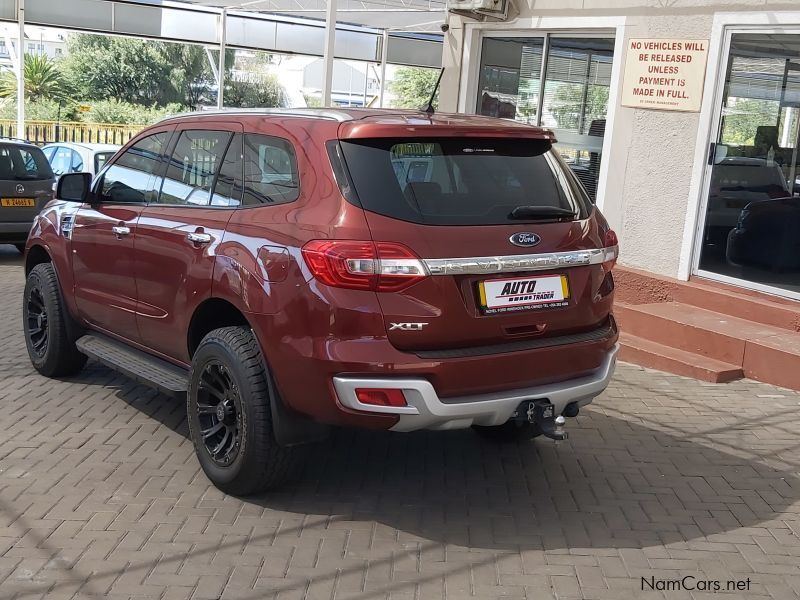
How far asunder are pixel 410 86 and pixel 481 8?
5227cm

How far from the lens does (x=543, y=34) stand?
9.30 metres

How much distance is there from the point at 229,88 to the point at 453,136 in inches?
2093

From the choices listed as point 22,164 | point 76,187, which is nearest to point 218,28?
point 22,164

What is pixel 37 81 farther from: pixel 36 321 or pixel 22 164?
pixel 36 321

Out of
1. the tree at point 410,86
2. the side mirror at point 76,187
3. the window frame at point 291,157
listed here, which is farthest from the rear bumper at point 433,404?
the tree at point 410,86

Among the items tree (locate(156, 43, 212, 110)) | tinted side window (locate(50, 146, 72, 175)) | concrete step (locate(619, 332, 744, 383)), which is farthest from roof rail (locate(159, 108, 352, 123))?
tree (locate(156, 43, 212, 110))

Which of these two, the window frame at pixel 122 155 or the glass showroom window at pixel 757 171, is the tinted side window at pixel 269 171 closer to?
the window frame at pixel 122 155

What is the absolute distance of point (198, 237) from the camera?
4453 millimetres

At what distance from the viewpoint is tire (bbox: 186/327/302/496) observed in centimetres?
402

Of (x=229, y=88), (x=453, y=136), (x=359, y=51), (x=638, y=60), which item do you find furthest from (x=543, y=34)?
(x=229, y=88)

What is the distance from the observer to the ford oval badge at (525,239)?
155 inches

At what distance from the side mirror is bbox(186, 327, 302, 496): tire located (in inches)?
72.5

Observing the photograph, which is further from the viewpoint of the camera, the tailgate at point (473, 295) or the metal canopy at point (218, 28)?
the metal canopy at point (218, 28)

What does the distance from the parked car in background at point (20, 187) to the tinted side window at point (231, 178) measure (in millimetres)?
7695
